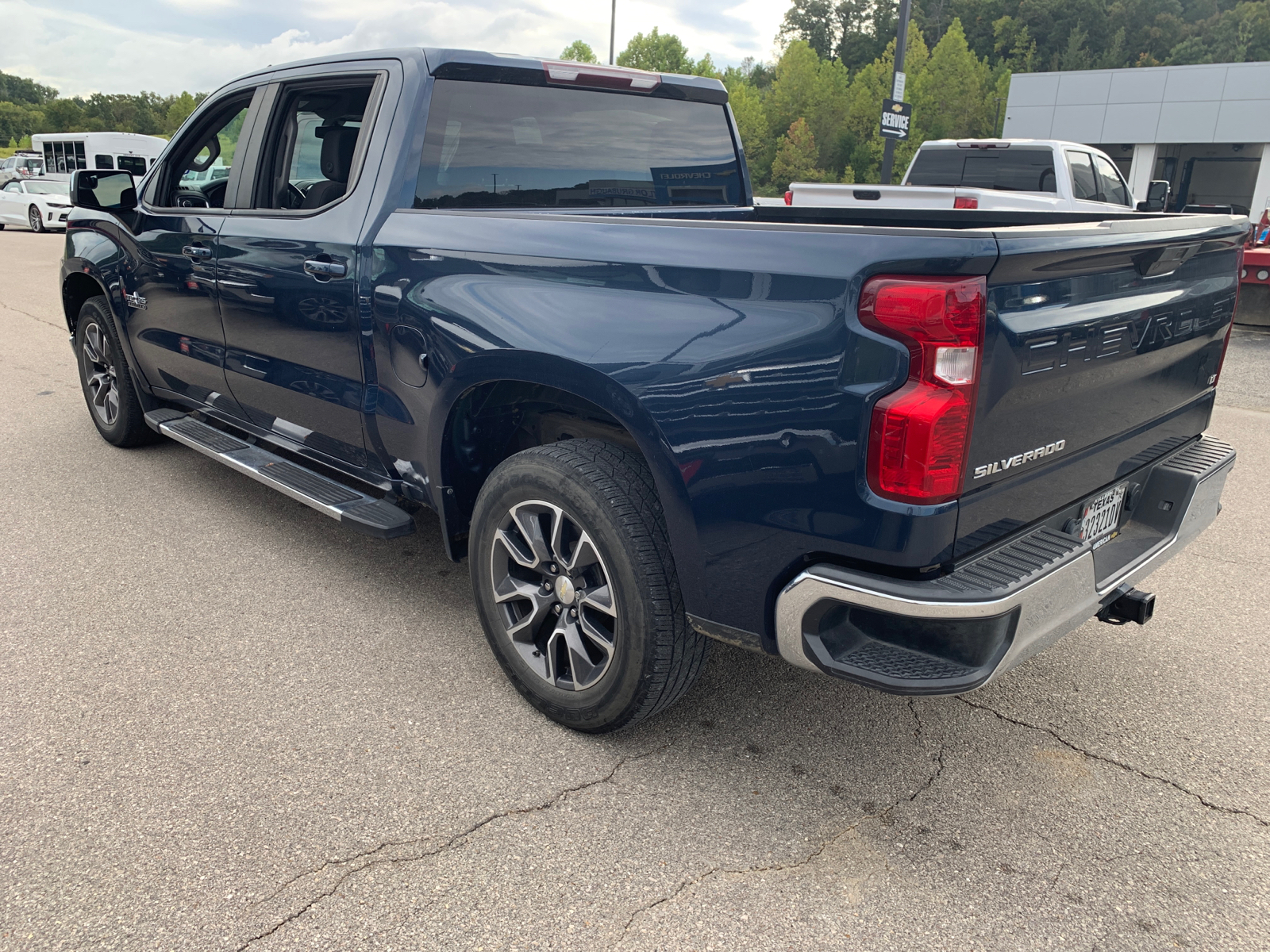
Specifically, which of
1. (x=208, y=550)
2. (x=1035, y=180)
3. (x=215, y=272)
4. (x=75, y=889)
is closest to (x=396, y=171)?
(x=215, y=272)

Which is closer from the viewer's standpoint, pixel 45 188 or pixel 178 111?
pixel 45 188

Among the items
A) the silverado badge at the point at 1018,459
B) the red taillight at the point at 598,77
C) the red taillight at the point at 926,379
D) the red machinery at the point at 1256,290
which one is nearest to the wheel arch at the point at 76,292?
the red taillight at the point at 598,77

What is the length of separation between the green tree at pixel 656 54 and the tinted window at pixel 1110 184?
81.2 m

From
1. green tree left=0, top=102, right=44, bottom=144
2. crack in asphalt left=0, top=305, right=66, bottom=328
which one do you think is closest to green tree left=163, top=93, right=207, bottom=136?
green tree left=0, top=102, right=44, bottom=144

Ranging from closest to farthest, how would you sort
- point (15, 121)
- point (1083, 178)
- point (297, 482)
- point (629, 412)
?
point (629, 412)
point (297, 482)
point (1083, 178)
point (15, 121)

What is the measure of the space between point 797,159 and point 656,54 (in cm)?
3613

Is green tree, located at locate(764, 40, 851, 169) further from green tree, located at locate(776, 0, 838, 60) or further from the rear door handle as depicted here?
the rear door handle

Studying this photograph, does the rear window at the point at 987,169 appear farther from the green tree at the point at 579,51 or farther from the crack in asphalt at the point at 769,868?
the green tree at the point at 579,51

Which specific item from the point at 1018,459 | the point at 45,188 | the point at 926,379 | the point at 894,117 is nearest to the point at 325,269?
the point at 926,379

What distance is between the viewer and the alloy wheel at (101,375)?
5.22 m

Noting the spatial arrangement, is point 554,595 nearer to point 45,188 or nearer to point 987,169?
point 987,169

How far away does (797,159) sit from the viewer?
59.2 meters

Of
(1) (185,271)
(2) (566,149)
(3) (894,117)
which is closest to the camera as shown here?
(2) (566,149)

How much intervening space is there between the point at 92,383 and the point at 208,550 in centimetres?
210
